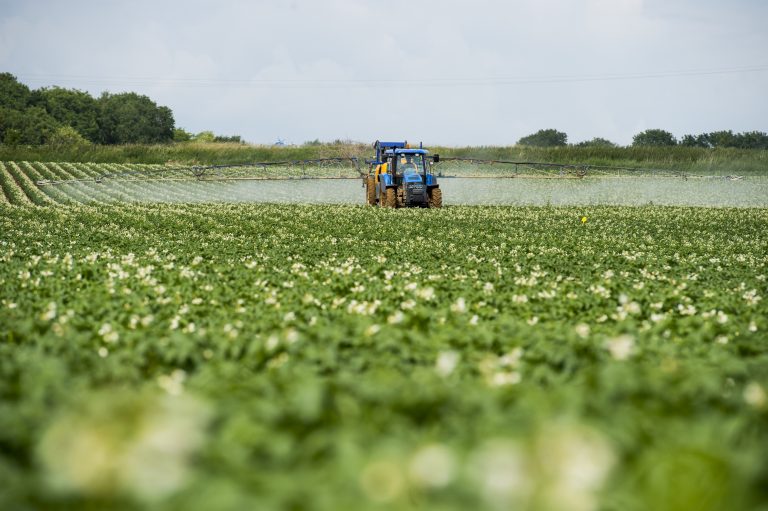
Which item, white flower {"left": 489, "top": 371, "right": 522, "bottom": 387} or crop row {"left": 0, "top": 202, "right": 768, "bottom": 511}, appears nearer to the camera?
crop row {"left": 0, "top": 202, "right": 768, "bottom": 511}

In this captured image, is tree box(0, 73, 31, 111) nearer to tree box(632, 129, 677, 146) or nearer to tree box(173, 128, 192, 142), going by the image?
tree box(173, 128, 192, 142)

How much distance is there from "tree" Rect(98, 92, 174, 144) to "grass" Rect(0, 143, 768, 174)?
231 ft

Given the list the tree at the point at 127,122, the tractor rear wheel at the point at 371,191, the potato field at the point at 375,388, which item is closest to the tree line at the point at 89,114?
the tree at the point at 127,122

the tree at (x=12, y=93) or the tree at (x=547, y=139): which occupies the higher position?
the tree at (x=12, y=93)

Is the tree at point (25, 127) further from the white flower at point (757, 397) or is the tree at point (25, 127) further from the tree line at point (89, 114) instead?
the white flower at point (757, 397)

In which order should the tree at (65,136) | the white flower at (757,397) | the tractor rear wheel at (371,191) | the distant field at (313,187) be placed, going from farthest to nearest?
the tree at (65,136)
the distant field at (313,187)
the tractor rear wheel at (371,191)
the white flower at (757,397)

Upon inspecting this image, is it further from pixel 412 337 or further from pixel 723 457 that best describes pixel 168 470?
pixel 412 337

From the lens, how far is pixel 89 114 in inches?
5856

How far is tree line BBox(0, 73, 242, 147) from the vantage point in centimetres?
13680

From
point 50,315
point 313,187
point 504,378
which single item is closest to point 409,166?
point 313,187

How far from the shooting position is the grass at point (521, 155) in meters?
77.2

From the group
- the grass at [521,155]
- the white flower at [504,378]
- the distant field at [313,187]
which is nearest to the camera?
the white flower at [504,378]

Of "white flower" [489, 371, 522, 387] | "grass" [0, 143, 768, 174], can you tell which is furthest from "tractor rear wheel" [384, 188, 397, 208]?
"grass" [0, 143, 768, 174]

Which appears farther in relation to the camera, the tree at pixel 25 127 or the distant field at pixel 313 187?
the tree at pixel 25 127
